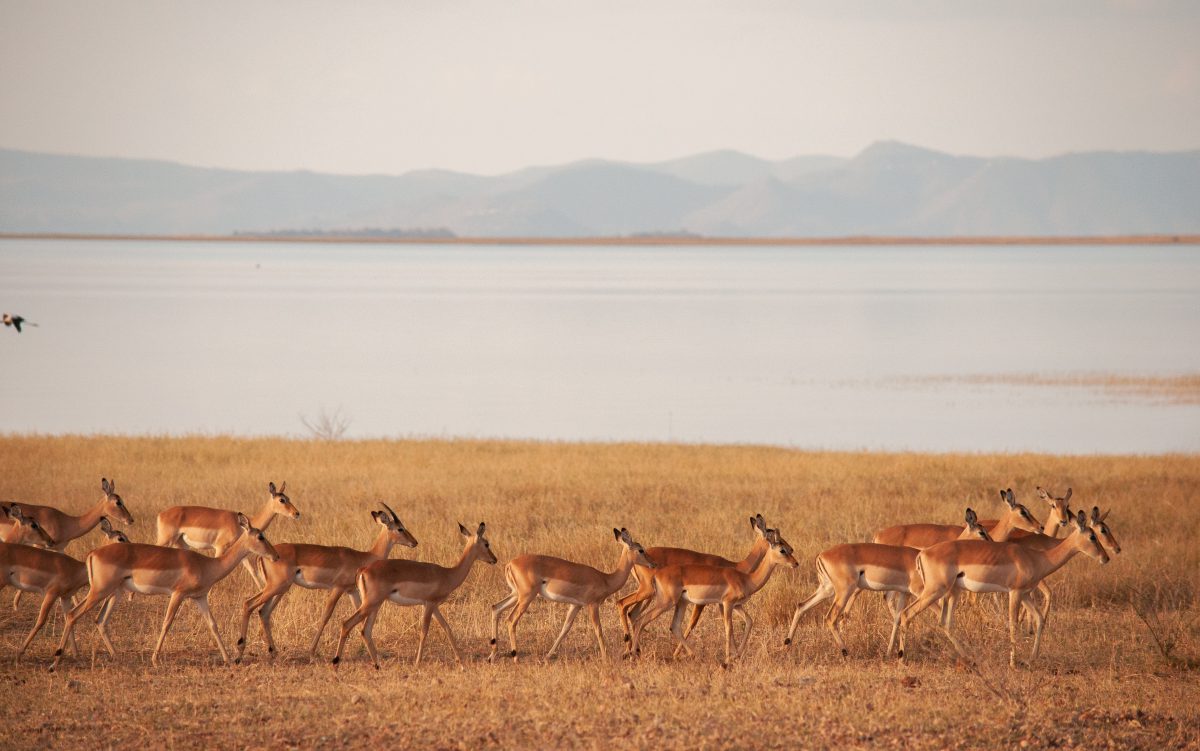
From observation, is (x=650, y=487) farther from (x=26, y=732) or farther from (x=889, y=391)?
(x=889, y=391)

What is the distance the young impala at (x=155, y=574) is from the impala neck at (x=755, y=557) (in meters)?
4.94

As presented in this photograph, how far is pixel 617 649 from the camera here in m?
15.1

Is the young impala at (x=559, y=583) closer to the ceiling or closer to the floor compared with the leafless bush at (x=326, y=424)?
closer to the ceiling

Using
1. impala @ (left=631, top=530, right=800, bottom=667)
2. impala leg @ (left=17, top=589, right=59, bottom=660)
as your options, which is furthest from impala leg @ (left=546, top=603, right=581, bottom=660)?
impala leg @ (left=17, top=589, right=59, bottom=660)

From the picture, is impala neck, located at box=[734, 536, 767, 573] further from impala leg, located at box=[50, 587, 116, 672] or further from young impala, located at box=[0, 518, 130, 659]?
young impala, located at box=[0, 518, 130, 659]

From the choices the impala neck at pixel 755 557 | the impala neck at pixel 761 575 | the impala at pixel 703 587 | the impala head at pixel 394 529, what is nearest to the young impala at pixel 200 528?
the impala head at pixel 394 529

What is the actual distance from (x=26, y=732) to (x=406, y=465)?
19514 mm

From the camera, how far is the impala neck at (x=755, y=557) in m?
14.8

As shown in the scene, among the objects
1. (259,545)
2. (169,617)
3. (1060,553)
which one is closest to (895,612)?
(1060,553)

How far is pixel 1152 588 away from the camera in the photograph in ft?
61.5

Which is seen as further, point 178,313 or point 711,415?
point 178,313

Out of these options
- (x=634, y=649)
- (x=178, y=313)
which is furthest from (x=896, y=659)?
(x=178, y=313)

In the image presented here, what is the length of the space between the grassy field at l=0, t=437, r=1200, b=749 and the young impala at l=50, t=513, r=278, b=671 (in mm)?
454

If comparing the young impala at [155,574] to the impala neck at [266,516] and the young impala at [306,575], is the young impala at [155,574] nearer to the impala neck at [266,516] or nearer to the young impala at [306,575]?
the young impala at [306,575]
